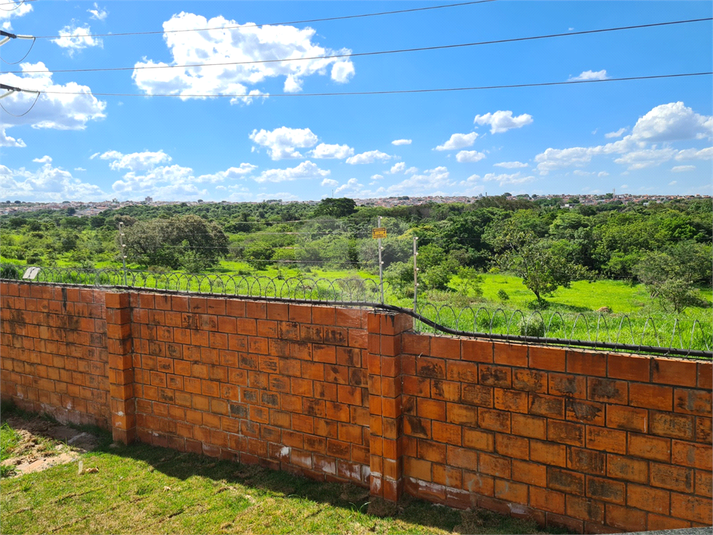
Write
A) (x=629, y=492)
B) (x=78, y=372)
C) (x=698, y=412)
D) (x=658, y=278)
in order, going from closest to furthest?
1. (x=698, y=412)
2. (x=629, y=492)
3. (x=78, y=372)
4. (x=658, y=278)

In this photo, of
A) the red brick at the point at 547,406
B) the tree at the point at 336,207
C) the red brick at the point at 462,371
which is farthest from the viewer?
the tree at the point at 336,207

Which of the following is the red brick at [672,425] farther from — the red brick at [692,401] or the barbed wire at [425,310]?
the barbed wire at [425,310]

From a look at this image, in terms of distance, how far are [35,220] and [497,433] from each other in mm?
25684

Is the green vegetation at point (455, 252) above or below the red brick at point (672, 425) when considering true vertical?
above

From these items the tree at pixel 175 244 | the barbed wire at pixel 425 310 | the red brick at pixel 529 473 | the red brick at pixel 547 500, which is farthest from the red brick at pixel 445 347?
the tree at pixel 175 244

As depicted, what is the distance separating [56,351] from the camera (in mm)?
6480

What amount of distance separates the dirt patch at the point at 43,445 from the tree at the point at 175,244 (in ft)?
11.3

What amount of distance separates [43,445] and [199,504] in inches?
115

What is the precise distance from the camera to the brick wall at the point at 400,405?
3.18 metres

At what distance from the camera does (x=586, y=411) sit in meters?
3.36

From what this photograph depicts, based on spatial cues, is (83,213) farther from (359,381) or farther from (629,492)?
(629,492)

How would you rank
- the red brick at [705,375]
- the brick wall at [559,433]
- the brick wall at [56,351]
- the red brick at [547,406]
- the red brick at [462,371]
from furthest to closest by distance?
the brick wall at [56,351], the red brick at [462,371], the red brick at [547,406], the brick wall at [559,433], the red brick at [705,375]

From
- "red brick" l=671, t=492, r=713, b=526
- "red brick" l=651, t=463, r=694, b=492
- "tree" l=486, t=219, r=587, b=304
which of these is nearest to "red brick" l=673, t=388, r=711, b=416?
"red brick" l=651, t=463, r=694, b=492

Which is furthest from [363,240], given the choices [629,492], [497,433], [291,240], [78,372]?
[629,492]
